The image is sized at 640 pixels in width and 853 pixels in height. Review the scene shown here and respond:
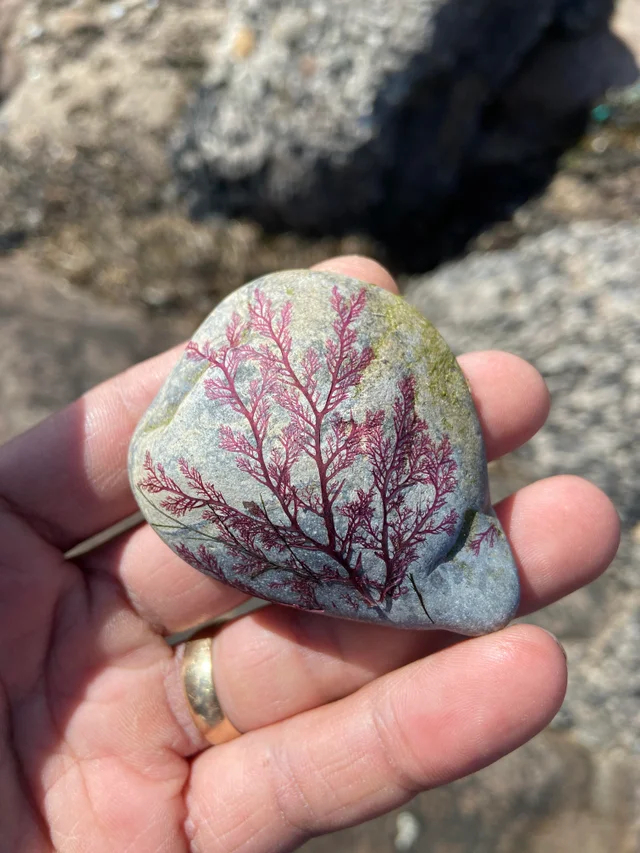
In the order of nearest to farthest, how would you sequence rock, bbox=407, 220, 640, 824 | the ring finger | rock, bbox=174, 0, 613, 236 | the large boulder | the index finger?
the ring finger
the index finger
the large boulder
rock, bbox=407, 220, 640, 824
rock, bbox=174, 0, 613, 236

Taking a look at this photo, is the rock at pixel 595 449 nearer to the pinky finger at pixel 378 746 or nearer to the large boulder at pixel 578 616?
the large boulder at pixel 578 616

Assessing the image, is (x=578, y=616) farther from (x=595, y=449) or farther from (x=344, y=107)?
(x=344, y=107)

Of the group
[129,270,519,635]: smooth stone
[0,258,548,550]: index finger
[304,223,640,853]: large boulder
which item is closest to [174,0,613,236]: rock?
[304,223,640,853]: large boulder

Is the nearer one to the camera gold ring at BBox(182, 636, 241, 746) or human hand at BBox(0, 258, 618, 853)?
human hand at BBox(0, 258, 618, 853)

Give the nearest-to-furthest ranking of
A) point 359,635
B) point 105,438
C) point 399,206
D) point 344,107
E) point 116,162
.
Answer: point 359,635 → point 105,438 → point 344,107 → point 116,162 → point 399,206

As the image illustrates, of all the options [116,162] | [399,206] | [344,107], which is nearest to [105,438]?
[344,107]

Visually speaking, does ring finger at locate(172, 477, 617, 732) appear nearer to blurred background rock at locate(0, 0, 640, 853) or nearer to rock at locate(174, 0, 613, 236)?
blurred background rock at locate(0, 0, 640, 853)
